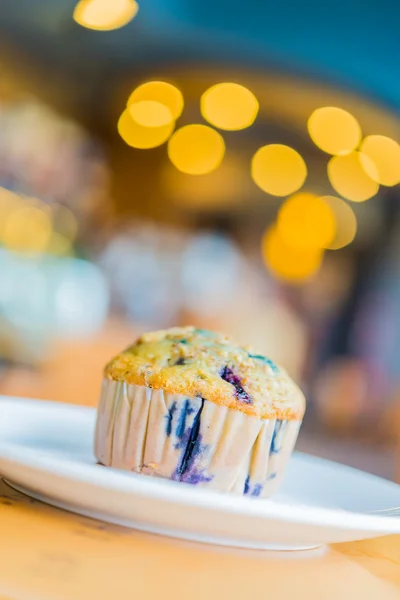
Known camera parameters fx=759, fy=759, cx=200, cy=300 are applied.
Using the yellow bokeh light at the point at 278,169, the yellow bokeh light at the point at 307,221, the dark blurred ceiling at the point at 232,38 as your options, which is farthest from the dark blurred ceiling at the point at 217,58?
the yellow bokeh light at the point at 307,221

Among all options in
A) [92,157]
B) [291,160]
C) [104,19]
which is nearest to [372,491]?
[104,19]

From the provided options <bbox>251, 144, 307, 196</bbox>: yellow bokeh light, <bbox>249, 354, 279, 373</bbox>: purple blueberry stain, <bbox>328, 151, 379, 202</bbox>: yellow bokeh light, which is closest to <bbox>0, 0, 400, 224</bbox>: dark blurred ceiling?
<bbox>251, 144, 307, 196</bbox>: yellow bokeh light

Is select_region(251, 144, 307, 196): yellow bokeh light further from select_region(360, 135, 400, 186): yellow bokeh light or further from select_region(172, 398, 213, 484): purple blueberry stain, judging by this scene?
select_region(172, 398, 213, 484): purple blueberry stain

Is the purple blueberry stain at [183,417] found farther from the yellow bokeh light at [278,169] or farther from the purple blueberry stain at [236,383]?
the yellow bokeh light at [278,169]

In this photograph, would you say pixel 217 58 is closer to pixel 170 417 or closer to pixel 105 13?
pixel 105 13

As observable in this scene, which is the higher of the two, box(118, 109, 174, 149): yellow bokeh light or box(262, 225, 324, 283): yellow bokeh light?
box(118, 109, 174, 149): yellow bokeh light

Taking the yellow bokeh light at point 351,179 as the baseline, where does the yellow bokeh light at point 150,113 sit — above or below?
above
